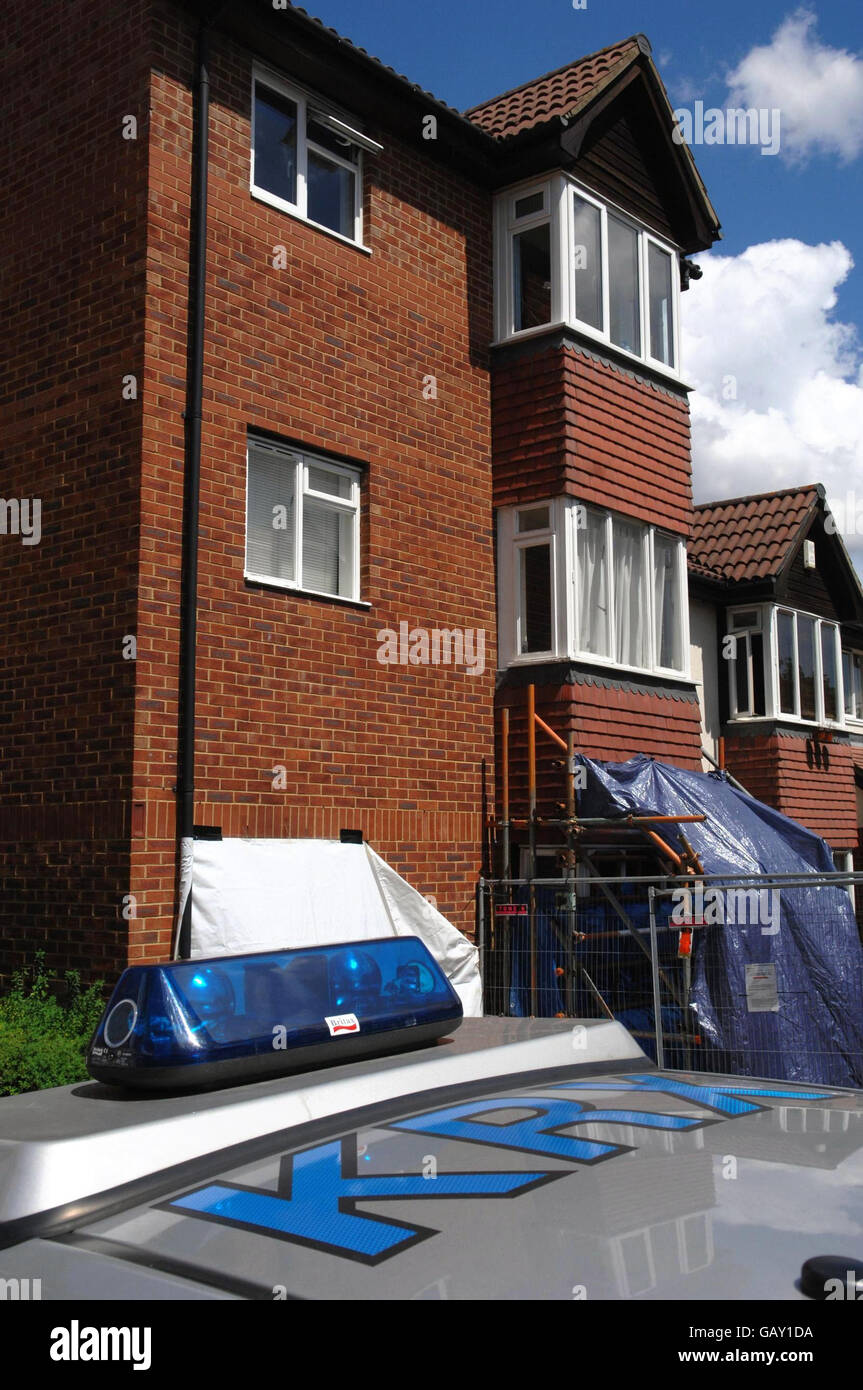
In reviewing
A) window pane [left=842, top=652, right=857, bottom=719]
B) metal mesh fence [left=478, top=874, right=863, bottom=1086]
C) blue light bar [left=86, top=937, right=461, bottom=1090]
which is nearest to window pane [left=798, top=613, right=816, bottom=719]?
window pane [left=842, top=652, right=857, bottom=719]

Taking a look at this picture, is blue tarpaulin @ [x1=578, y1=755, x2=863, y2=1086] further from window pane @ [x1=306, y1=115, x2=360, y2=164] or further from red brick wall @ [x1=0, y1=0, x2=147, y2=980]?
window pane @ [x1=306, y1=115, x2=360, y2=164]

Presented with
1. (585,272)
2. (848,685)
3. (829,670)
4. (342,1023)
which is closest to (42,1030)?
(342,1023)

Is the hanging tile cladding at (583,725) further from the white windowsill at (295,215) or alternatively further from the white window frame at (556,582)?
the white windowsill at (295,215)

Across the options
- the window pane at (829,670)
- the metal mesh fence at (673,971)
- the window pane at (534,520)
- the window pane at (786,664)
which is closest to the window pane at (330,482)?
the window pane at (534,520)

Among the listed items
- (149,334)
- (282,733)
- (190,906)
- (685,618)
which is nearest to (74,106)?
(149,334)

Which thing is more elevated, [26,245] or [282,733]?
[26,245]

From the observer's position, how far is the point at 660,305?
13.5 meters

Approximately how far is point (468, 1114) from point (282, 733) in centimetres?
666

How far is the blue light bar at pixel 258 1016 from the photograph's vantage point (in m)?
2.73

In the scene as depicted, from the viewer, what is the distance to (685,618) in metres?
13.0

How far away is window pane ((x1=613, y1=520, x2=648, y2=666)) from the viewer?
485 inches

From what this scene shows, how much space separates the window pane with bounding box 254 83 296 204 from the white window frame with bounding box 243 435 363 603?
2.10 meters

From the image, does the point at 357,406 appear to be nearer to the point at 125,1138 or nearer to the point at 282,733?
the point at 282,733

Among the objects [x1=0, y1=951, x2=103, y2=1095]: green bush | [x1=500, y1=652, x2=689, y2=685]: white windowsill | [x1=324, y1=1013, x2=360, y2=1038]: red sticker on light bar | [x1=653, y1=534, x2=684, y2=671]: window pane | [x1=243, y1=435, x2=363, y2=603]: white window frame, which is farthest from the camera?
[x1=653, y1=534, x2=684, y2=671]: window pane
